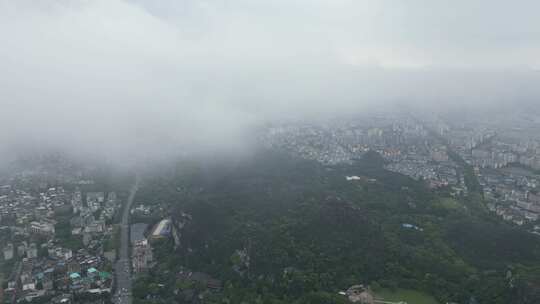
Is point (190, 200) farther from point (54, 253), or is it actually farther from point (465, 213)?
point (465, 213)

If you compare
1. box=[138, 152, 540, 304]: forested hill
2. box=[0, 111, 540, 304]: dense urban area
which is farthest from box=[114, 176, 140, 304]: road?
box=[138, 152, 540, 304]: forested hill

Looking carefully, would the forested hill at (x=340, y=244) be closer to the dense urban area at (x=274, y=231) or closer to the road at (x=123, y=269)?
the dense urban area at (x=274, y=231)

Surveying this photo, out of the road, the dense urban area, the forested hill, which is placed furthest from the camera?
the road

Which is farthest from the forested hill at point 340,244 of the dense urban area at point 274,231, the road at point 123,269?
the road at point 123,269

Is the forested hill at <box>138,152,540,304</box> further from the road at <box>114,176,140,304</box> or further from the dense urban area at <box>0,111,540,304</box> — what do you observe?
the road at <box>114,176,140,304</box>

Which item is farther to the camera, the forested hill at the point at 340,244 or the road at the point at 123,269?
the road at the point at 123,269

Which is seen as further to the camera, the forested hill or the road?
the road
